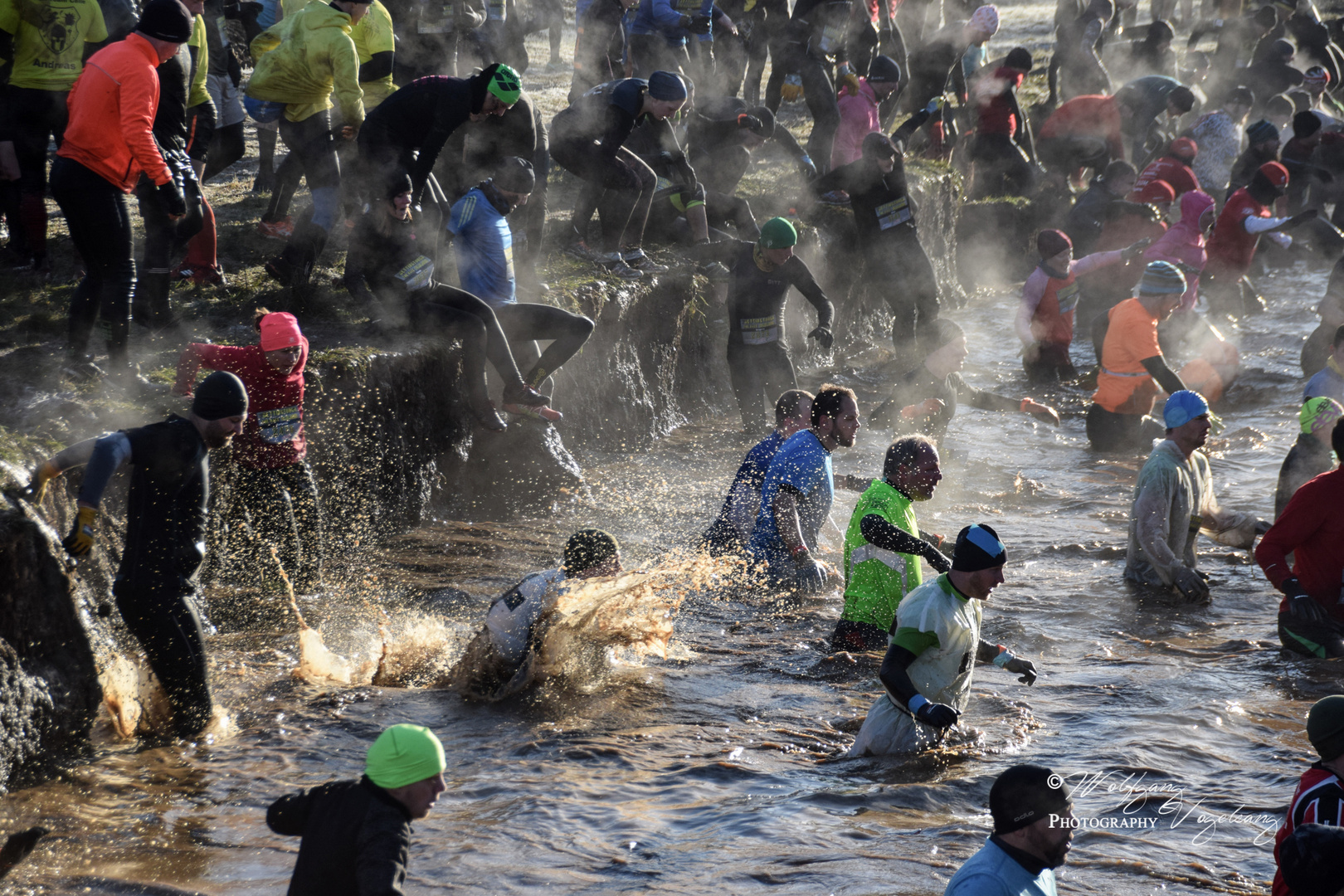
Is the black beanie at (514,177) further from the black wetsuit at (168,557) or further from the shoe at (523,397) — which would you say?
the black wetsuit at (168,557)

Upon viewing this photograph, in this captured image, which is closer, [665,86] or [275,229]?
[275,229]

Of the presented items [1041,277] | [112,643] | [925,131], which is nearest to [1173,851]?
[112,643]

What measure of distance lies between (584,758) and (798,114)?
13.6m

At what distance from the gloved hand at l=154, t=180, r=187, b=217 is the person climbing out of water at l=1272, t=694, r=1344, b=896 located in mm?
5627

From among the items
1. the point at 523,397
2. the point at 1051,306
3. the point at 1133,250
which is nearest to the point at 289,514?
the point at 523,397

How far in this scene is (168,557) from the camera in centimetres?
477

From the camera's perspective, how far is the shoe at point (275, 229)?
29.3ft

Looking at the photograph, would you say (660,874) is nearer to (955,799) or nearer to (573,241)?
(955,799)

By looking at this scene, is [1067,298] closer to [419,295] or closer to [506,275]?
[506,275]

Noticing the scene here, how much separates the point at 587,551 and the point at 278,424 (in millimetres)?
2019

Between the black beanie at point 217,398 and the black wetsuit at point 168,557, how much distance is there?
0.28ft

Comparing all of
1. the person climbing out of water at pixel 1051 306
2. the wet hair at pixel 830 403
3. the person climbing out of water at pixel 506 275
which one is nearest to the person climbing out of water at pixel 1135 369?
the person climbing out of water at pixel 1051 306

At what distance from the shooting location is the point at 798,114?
16.9 meters

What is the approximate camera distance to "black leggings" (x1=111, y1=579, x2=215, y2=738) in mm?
4773
